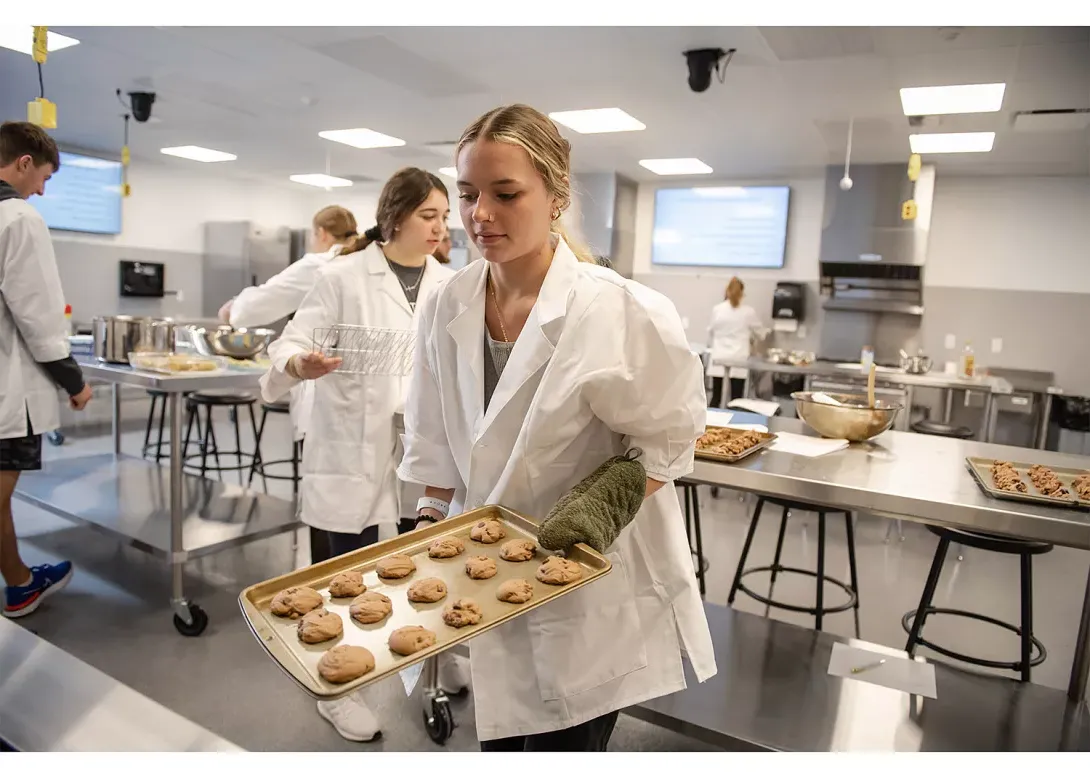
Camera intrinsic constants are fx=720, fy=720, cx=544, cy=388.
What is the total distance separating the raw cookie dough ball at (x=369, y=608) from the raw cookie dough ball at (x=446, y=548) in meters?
0.14

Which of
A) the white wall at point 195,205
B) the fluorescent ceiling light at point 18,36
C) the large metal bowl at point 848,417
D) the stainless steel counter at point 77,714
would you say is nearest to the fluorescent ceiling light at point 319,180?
the white wall at point 195,205

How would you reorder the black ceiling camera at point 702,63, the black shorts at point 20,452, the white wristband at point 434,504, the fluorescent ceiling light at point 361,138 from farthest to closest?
1. the fluorescent ceiling light at point 361,138
2. the black ceiling camera at point 702,63
3. the black shorts at point 20,452
4. the white wristband at point 434,504

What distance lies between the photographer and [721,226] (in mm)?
7953

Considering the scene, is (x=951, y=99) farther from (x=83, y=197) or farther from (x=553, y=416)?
(x=83, y=197)

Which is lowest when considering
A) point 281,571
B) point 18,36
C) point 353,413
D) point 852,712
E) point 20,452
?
point 281,571

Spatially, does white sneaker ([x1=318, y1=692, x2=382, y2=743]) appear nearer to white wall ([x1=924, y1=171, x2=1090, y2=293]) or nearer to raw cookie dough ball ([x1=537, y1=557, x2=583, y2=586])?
raw cookie dough ball ([x1=537, y1=557, x2=583, y2=586])

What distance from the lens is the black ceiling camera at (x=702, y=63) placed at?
12.5 feet

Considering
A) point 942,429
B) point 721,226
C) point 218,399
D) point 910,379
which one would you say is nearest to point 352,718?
point 218,399

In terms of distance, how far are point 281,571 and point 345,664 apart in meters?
2.61

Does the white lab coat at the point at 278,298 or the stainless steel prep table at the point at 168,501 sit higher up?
the white lab coat at the point at 278,298

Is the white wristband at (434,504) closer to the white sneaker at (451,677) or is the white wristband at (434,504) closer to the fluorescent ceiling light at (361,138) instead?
the white sneaker at (451,677)

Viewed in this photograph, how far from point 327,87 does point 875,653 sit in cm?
472
